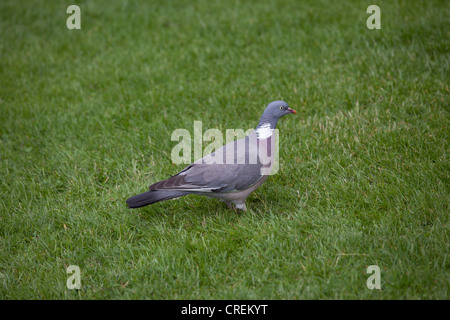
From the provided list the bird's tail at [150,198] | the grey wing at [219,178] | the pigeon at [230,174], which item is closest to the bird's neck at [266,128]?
the pigeon at [230,174]

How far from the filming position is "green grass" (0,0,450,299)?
10.5ft

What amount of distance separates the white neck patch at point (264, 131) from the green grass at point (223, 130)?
55cm

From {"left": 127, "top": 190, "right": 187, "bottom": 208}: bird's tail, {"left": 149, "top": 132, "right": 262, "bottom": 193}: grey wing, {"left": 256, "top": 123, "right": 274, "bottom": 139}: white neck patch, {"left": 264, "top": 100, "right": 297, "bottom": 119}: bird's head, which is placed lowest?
{"left": 127, "top": 190, "right": 187, "bottom": 208}: bird's tail

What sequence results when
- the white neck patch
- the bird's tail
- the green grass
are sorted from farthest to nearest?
the white neck patch, the bird's tail, the green grass

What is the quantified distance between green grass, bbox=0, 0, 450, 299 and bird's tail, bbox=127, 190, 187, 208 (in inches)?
12.6

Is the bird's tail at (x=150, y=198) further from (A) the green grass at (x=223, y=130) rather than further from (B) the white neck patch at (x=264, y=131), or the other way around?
(B) the white neck patch at (x=264, y=131)

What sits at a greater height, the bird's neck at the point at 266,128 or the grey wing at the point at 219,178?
the bird's neck at the point at 266,128

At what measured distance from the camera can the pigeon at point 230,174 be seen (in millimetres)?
3662

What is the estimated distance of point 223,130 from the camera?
5.05 meters

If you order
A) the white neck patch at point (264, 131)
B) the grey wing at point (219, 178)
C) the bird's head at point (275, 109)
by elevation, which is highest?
the bird's head at point (275, 109)

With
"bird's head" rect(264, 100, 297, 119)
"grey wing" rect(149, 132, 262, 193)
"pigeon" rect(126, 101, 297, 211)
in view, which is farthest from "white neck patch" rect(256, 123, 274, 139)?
"grey wing" rect(149, 132, 262, 193)

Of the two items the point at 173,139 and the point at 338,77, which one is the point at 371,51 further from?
the point at 173,139

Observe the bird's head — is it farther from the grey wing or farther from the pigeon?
the grey wing
